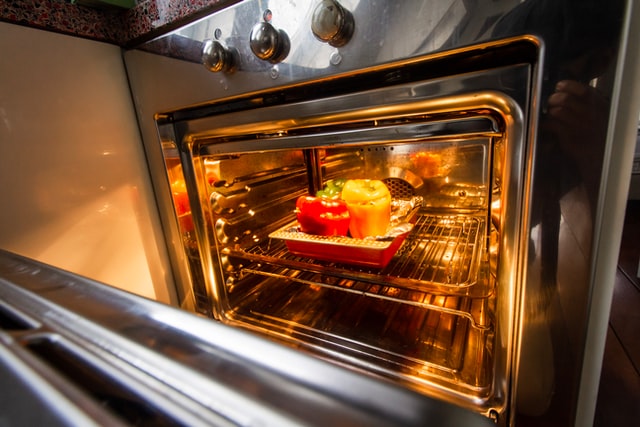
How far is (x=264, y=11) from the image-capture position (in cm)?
53

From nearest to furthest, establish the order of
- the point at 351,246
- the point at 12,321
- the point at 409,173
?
the point at 12,321
the point at 351,246
the point at 409,173

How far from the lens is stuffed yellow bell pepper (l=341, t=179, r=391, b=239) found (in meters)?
0.74

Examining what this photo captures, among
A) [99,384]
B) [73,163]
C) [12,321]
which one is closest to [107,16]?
[73,163]

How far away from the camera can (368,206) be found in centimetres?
74

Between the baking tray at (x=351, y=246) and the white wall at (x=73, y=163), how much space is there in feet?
1.47

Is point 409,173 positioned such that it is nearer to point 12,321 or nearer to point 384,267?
point 384,267

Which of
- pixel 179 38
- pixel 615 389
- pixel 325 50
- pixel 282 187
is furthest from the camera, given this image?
pixel 282 187

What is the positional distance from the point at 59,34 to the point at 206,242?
0.60m

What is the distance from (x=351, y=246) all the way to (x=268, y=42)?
44cm

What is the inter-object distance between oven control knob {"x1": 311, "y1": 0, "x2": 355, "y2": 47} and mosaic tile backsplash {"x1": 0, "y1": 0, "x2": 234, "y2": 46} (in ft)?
0.79

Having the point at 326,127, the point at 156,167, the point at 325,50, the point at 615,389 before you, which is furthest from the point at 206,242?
the point at 615,389

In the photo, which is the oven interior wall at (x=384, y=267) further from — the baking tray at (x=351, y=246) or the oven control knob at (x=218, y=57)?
the oven control knob at (x=218, y=57)

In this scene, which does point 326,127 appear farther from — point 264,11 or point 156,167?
point 156,167

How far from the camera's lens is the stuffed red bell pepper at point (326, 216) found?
2.48 feet
